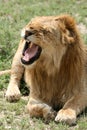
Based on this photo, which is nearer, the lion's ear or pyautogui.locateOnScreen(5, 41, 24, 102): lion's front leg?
the lion's ear

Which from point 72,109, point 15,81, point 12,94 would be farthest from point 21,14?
point 72,109

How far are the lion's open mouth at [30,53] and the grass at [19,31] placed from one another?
598 mm

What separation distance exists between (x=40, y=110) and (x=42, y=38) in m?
0.74

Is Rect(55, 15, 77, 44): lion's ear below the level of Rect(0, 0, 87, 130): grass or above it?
above

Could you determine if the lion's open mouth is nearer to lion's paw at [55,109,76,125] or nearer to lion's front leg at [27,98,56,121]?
lion's front leg at [27,98,56,121]

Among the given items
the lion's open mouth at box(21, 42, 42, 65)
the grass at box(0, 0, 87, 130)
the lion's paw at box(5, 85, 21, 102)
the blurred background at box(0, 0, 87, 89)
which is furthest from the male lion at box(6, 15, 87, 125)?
the blurred background at box(0, 0, 87, 89)

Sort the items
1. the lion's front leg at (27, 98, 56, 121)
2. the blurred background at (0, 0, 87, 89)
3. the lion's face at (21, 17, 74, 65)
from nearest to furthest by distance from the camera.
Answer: the lion's face at (21, 17, 74, 65) → the lion's front leg at (27, 98, 56, 121) → the blurred background at (0, 0, 87, 89)

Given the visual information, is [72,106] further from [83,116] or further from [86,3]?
[86,3]

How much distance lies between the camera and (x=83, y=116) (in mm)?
5062

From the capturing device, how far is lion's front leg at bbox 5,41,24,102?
217 inches

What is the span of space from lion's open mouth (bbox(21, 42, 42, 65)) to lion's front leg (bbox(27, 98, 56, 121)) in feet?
Result: 1.49

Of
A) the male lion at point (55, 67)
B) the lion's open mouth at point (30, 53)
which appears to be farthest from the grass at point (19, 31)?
the lion's open mouth at point (30, 53)

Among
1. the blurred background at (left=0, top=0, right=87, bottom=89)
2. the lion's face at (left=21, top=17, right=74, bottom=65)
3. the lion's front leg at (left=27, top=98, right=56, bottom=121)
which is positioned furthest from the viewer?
the blurred background at (left=0, top=0, right=87, bottom=89)

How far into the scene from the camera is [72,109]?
499 cm
